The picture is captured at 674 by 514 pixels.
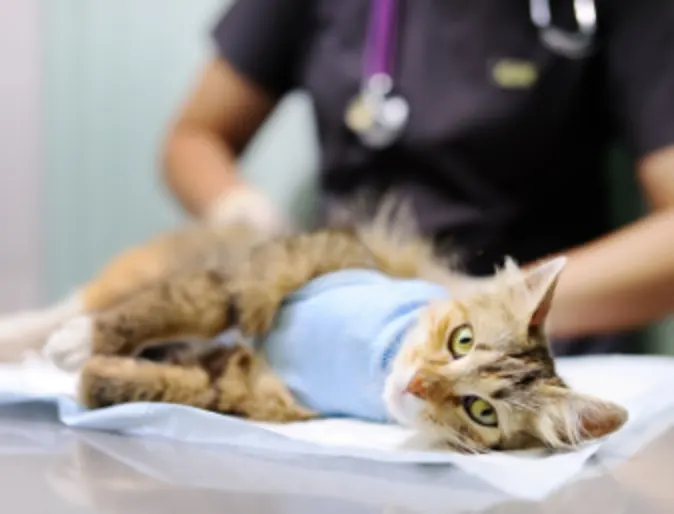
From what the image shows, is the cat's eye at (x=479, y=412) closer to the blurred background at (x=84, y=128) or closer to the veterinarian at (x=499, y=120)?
the veterinarian at (x=499, y=120)

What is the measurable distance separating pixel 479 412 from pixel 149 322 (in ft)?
0.91

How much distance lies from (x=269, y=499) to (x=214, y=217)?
23.7 inches

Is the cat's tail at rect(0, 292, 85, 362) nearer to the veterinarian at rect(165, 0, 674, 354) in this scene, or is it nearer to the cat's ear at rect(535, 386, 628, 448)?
the veterinarian at rect(165, 0, 674, 354)

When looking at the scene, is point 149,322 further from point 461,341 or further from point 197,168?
point 197,168

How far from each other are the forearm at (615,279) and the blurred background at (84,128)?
68 centimetres

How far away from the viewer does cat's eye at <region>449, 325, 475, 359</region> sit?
59cm

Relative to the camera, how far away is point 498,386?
1.88ft

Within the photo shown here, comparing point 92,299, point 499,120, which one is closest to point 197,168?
point 92,299

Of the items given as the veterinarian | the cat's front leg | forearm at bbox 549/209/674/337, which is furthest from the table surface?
the veterinarian

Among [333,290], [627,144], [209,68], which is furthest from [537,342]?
[209,68]

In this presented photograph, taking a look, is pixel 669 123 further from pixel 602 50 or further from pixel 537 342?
pixel 537 342

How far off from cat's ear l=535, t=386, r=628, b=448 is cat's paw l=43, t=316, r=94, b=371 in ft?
1.18

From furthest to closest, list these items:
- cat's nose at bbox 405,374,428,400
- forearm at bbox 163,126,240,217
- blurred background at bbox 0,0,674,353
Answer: blurred background at bbox 0,0,674,353, forearm at bbox 163,126,240,217, cat's nose at bbox 405,374,428,400

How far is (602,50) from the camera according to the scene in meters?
0.95
